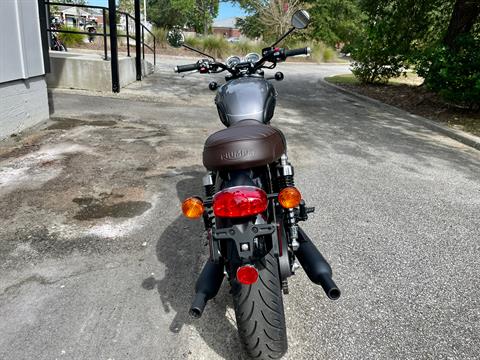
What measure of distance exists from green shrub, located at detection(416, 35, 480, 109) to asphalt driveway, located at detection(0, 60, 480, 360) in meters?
2.33

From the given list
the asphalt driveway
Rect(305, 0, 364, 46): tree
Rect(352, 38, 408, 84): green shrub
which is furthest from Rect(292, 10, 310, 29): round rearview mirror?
Rect(305, 0, 364, 46): tree

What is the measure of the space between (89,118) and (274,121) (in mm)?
3567

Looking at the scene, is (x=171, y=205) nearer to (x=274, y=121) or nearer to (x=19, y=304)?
(x=19, y=304)

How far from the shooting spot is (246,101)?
8.27 feet

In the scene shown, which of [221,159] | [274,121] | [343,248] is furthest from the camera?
[274,121]

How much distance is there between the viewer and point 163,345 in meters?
2.23

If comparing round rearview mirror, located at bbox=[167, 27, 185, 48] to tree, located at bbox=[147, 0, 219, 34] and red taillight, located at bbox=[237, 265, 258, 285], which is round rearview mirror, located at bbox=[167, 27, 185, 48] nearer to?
red taillight, located at bbox=[237, 265, 258, 285]

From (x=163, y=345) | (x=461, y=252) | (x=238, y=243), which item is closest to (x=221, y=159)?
(x=238, y=243)

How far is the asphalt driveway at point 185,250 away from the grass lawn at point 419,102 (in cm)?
209

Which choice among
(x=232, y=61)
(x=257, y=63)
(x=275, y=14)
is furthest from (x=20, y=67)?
(x=275, y=14)

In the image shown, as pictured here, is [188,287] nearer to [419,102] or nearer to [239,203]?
[239,203]

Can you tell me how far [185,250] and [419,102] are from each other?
9307 mm

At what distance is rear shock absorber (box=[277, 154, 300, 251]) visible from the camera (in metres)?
2.28

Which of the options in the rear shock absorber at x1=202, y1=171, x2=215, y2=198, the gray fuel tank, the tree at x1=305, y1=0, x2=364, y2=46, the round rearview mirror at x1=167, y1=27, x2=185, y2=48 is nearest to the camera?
the rear shock absorber at x1=202, y1=171, x2=215, y2=198
